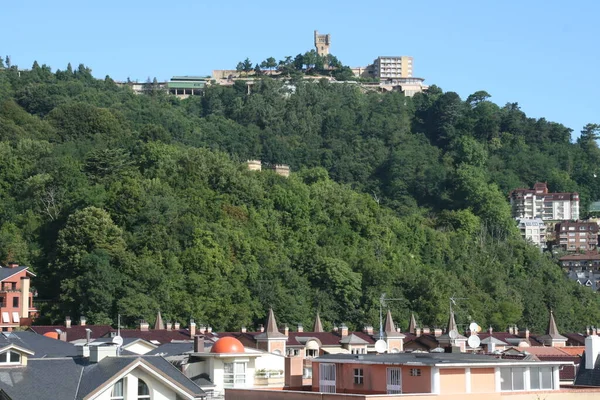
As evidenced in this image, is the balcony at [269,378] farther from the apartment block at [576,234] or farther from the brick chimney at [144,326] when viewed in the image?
the apartment block at [576,234]

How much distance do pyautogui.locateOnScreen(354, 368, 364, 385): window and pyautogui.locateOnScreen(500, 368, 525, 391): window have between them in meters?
3.35

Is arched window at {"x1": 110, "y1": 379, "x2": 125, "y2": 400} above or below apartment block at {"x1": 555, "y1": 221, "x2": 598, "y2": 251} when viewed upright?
below

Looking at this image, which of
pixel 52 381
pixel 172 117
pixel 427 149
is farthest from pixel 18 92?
pixel 52 381

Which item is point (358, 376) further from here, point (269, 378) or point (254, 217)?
point (254, 217)

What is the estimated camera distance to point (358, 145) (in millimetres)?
170000

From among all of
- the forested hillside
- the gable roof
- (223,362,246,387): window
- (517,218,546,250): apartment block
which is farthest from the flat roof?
(517,218,546,250): apartment block

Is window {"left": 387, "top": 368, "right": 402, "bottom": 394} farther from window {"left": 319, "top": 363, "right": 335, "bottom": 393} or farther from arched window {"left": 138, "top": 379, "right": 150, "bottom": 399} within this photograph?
arched window {"left": 138, "top": 379, "right": 150, "bottom": 399}

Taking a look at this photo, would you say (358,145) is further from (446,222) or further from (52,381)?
(52,381)

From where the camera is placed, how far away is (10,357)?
37781mm

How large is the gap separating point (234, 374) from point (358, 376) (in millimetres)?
11685

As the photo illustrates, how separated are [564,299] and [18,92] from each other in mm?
71090

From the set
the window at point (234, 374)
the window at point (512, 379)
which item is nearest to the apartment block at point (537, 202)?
the window at point (234, 374)

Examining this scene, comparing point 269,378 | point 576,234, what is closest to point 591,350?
point 269,378

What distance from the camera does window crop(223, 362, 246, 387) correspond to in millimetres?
44406
